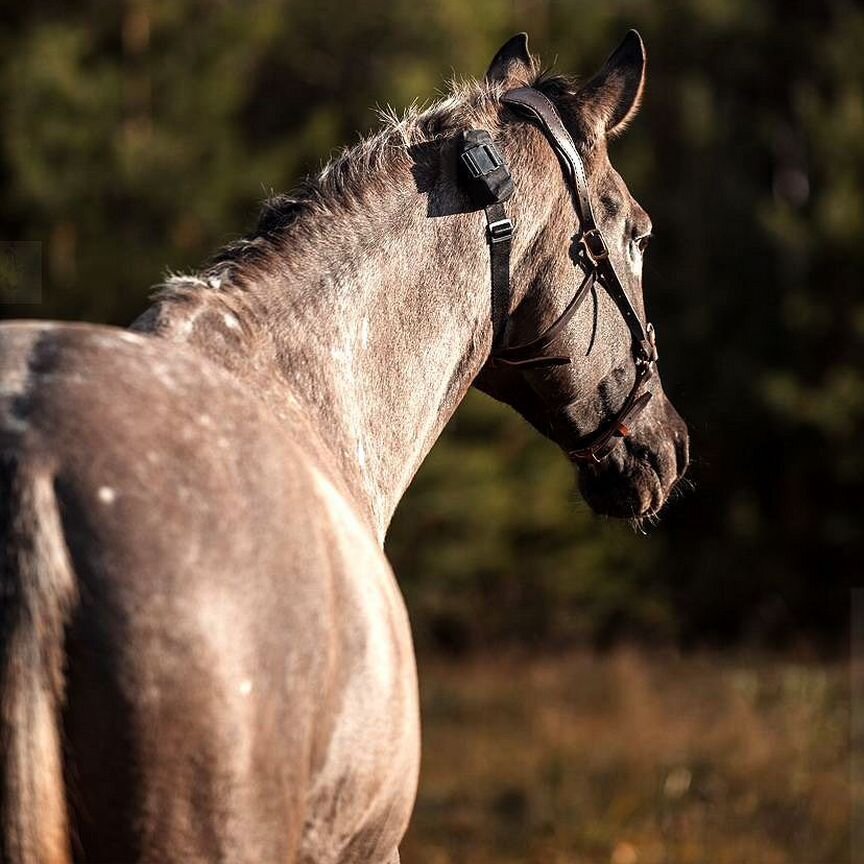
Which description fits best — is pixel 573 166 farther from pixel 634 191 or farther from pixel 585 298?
pixel 634 191

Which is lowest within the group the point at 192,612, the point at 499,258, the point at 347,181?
the point at 192,612

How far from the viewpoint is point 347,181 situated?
9.76 feet

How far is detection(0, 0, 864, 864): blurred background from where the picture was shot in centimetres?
1523

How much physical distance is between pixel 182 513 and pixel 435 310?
3.89 feet

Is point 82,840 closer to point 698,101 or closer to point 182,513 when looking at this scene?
point 182,513

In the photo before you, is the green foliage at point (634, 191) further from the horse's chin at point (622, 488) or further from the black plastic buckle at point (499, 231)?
the black plastic buckle at point (499, 231)

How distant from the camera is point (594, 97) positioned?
10.9 ft

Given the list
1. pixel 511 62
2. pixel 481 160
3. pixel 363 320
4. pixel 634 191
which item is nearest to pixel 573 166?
pixel 481 160

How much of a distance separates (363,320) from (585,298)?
0.61 metres

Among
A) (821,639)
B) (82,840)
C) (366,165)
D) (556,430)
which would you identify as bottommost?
(821,639)

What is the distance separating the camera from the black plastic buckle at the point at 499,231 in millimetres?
3049

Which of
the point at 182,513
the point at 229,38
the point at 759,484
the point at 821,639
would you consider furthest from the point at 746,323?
the point at 182,513

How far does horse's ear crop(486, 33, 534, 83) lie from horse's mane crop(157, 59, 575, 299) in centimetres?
19

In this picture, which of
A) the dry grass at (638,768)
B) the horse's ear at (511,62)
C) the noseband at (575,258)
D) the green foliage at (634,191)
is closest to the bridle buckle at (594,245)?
the noseband at (575,258)
